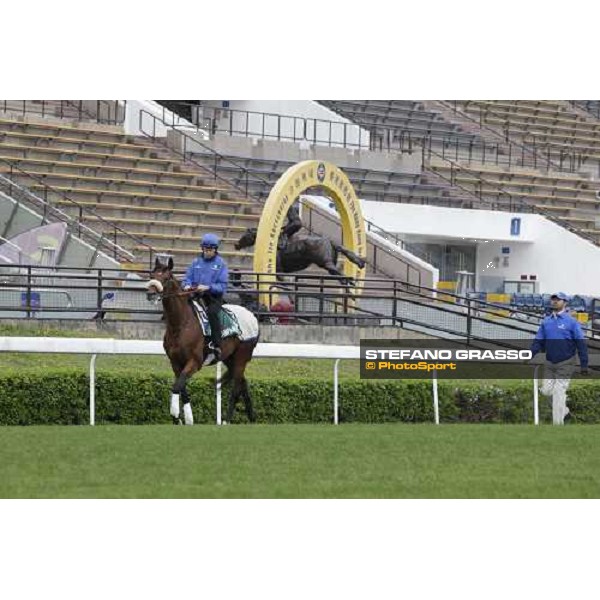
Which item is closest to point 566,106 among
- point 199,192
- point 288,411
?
point 199,192

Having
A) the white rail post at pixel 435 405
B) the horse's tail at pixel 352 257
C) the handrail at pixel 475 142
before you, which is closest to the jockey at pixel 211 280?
the white rail post at pixel 435 405

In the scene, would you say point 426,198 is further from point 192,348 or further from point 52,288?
point 192,348

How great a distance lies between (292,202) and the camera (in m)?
25.3

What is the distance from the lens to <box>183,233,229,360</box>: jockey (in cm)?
1628

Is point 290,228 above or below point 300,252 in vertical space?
above

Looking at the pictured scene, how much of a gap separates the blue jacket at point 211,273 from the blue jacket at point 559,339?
4.14m

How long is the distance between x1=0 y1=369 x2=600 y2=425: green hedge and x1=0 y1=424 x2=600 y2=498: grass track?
1.63 m

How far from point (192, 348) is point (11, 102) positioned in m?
18.6

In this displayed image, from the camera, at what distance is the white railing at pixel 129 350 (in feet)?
54.6

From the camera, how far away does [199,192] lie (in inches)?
1272

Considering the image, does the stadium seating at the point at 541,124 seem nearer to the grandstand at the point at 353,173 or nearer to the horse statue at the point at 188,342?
the grandstand at the point at 353,173

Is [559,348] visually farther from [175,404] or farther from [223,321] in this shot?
[175,404]

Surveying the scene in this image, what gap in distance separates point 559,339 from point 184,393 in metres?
4.95

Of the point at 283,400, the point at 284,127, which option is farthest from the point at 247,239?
the point at 284,127
